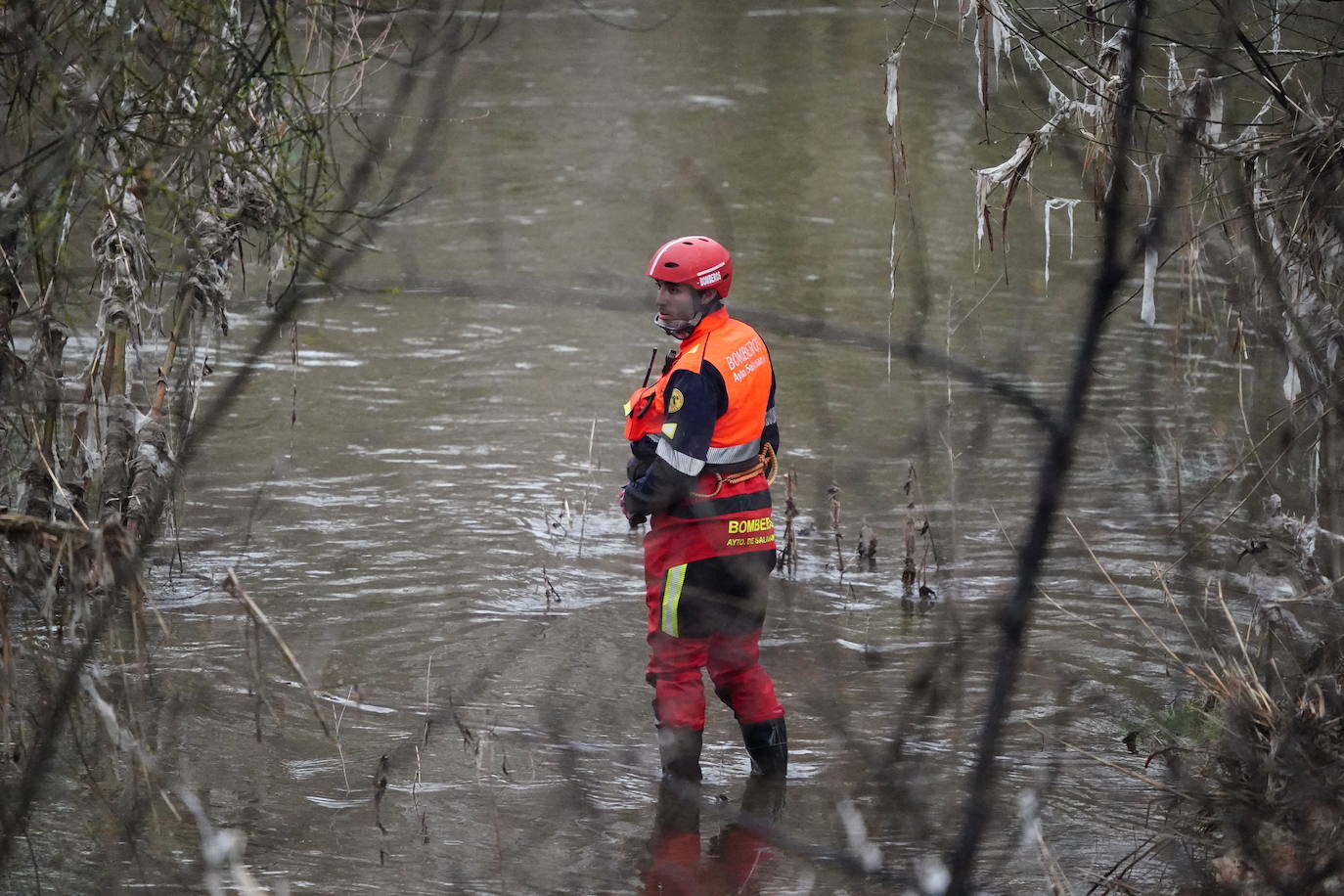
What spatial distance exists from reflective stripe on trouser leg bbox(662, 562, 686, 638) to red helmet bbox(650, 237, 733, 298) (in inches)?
37.9

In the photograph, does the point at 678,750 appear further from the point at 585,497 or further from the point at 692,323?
the point at 585,497

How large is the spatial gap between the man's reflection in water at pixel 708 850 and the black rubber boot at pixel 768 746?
4cm

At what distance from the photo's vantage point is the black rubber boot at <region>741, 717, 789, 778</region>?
5523 millimetres

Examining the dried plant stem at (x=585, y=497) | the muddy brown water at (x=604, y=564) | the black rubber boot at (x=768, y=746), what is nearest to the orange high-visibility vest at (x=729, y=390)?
the muddy brown water at (x=604, y=564)

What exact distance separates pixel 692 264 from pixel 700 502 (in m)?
0.80

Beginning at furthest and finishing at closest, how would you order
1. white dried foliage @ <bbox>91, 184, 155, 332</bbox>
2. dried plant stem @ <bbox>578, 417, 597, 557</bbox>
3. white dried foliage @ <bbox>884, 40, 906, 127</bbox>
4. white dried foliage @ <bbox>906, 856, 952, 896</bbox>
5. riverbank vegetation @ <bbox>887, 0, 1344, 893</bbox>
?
dried plant stem @ <bbox>578, 417, 597, 557</bbox>, white dried foliage @ <bbox>91, 184, 155, 332</bbox>, white dried foliage @ <bbox>884, 40, 906, 127</bbox>, white dried foliage @ <bbox>906, 856, 952, 896</bbox>, riverbank vegetation @ <bbox>887, 0, 1344, 893</bbox>

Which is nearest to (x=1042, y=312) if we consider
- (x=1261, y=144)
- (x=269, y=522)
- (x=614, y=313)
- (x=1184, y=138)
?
(x=614, y=313)

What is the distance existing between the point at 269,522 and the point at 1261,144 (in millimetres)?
5439

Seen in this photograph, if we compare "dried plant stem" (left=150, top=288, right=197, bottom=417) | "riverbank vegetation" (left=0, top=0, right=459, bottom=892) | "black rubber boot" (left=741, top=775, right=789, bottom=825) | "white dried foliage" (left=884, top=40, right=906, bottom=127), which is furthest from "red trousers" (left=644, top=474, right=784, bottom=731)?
"dried plant stem" (left=150, top=288, right=197, bottom=417)

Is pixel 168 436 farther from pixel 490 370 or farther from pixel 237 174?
pixel 490 370

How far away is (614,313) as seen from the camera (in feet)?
42.1

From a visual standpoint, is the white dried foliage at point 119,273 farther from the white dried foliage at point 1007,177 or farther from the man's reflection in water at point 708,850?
the white dried foliage at point 1007,177

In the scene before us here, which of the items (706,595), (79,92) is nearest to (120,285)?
(79,92)

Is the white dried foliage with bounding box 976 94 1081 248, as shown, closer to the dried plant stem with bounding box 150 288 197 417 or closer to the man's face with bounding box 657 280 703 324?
the man's face with bounding box 657 280 703 324
